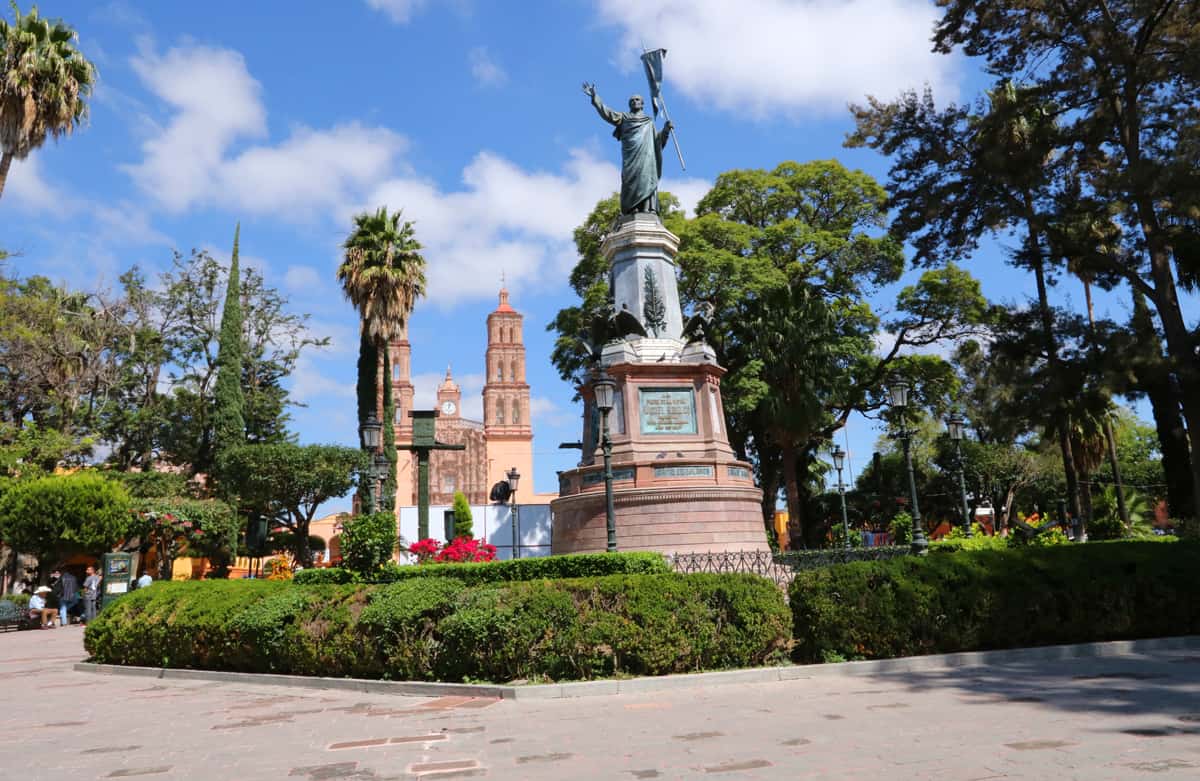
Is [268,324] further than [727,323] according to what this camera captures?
Yes

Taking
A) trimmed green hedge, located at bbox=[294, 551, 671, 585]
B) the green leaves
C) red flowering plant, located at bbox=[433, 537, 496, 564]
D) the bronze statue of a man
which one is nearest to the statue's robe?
the bronze statue of a man

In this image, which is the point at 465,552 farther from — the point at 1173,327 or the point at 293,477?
the point at 293,477

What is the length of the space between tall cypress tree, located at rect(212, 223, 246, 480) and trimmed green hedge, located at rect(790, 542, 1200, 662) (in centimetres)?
3039

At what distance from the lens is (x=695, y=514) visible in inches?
648

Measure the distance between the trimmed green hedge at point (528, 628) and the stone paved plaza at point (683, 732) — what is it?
21.1 inches

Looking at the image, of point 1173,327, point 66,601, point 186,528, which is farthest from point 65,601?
point 1173,327

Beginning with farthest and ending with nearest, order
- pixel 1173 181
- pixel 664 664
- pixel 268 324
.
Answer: pixel 268 324 → pixel 1173 181 → pixel 664 664

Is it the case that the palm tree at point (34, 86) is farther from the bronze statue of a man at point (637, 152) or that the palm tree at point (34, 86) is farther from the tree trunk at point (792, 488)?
the tree trunk at point (792, 488)

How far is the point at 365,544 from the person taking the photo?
43.4 feet

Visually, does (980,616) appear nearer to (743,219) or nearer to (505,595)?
(505,595)

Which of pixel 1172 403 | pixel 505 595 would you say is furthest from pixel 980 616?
pixel 1172 403

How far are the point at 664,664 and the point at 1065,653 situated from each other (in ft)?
16.5

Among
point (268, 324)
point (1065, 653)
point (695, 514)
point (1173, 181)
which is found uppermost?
point (268, 324)

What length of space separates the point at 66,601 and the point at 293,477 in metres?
9.69
